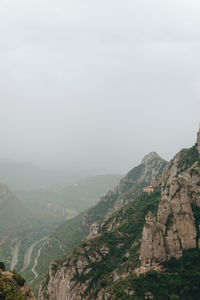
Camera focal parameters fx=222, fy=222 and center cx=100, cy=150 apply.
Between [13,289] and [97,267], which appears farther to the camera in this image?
[97,267]

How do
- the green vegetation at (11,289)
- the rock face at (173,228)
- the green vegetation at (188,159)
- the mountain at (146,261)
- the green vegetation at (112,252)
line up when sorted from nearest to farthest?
the green vegetation at (11,289)
the mountain at (146,261)
the rock face at (173,228)
the green vegetation at (112,252)
the green vegetation at (188,159)

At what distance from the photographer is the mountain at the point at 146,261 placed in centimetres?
5953

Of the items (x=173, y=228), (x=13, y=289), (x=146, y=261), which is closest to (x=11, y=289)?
(x=13, y=289)

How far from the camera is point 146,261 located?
66.8 m

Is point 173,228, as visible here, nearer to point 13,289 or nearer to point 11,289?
point 13,289

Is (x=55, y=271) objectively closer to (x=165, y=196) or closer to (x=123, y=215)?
(x=123, y=215)

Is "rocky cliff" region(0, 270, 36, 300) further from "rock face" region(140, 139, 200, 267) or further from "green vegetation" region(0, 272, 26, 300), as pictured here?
"rock face" region(140, 139, 200, 267)

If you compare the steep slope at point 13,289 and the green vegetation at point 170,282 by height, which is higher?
the steep slope at point 13,289

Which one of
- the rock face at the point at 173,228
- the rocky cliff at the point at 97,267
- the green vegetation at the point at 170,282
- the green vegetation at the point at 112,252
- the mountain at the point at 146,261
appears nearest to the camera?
the green vegetation at the point at 170,282

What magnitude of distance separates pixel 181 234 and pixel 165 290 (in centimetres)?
1698

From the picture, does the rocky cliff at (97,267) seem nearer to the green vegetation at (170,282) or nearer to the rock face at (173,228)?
the green vegetation at (170,282)

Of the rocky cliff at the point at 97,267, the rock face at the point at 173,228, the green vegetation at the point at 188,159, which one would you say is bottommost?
the rocky cliff at the point at 97,267

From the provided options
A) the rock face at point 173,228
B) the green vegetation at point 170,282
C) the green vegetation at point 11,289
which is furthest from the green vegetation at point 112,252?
the green vegetation at point 11,289

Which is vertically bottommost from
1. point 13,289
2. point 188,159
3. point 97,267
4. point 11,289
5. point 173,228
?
point 97,267
